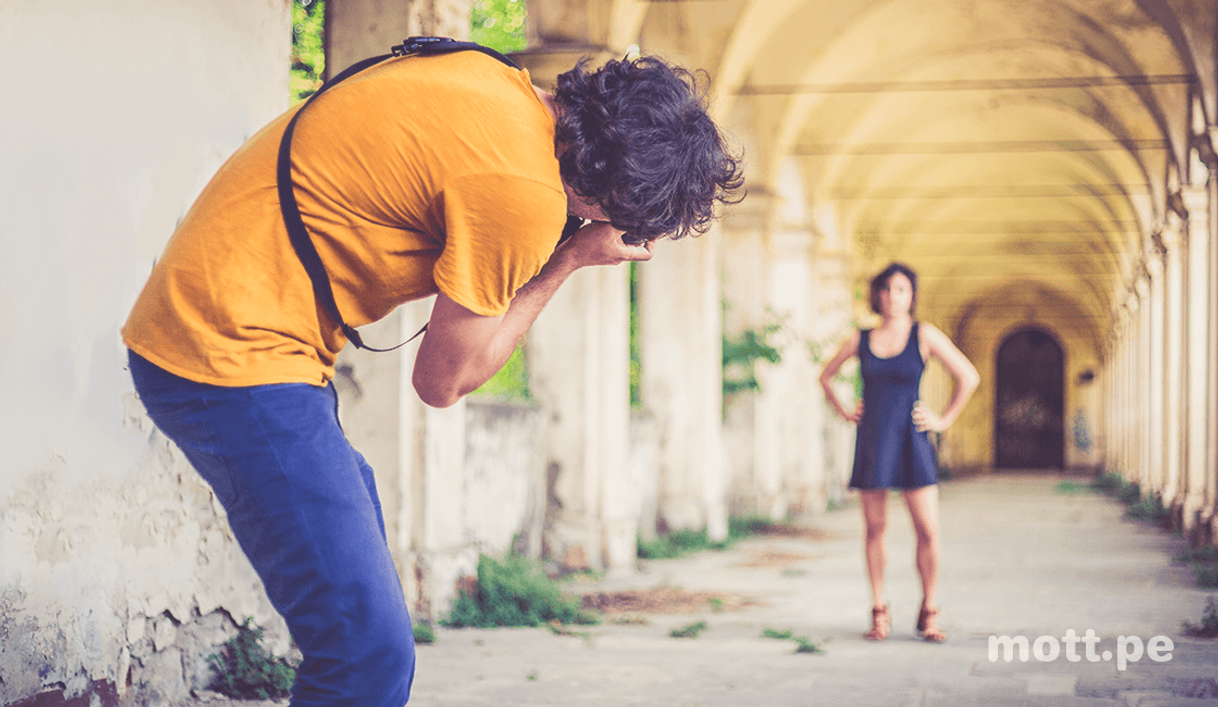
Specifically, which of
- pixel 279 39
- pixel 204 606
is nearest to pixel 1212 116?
pixel 279 39

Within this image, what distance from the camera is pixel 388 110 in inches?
74.1

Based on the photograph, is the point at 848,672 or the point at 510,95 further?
the point at 848,672

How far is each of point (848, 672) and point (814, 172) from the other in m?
13.4

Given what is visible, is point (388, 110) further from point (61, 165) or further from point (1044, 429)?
point (1044, 429)

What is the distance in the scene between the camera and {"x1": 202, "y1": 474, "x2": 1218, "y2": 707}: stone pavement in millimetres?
4363

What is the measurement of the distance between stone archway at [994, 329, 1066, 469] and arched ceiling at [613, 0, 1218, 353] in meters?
16.0

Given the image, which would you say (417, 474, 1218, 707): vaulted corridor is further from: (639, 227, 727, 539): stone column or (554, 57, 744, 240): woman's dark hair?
(554, 57, 744, 240): woman's dark hair

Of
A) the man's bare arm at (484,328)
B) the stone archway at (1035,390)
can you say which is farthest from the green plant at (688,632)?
the stone archway at (1035,390)

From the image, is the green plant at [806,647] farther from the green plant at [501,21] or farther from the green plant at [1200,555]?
the green plant at [501,21]

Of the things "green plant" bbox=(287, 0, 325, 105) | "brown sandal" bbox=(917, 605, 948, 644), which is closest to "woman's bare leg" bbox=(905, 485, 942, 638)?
"brown sandal" bbox=(917, 605, 948, 644)

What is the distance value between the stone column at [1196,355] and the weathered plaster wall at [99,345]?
33.1 feet

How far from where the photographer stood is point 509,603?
20.8 feet

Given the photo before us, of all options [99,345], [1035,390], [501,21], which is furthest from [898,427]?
[1035,390]

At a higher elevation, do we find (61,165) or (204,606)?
(61,165)
